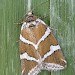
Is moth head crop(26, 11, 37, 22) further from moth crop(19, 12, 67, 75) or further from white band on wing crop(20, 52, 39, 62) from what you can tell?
white band on wing crop(20, 52, 39, 62)

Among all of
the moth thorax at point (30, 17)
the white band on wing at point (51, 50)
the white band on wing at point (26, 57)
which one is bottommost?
the white band on wing at point (26, 57)

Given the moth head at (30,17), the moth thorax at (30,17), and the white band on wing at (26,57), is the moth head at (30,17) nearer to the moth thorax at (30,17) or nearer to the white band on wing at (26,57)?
the moth thorax at (30,17)

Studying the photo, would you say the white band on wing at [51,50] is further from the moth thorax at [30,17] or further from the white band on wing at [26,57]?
the moth thorax at [30,17]

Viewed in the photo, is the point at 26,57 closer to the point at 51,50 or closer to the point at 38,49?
the point at 38,49

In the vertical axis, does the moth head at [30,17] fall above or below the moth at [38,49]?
above

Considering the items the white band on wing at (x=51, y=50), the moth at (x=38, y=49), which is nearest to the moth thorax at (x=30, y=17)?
the moth at (x=38, y=49)

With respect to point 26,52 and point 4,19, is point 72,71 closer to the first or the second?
point 26,52

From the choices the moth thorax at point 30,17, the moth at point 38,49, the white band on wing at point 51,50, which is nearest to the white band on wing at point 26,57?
the moth at point 38,49

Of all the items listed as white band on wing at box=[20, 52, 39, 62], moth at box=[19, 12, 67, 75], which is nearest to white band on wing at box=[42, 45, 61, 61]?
moth at box=[19, 12, 67, 75]

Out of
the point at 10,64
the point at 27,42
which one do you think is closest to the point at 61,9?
the point at 27,42
